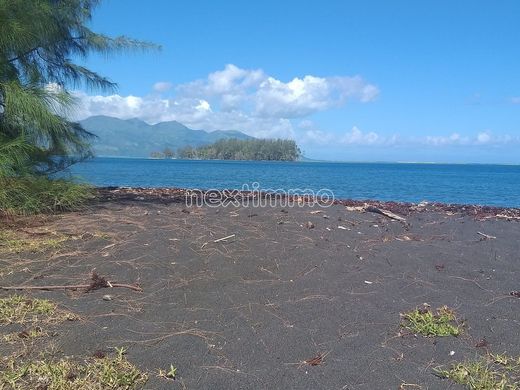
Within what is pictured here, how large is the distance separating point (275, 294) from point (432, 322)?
145 cm

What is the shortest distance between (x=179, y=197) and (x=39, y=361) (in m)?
8.44

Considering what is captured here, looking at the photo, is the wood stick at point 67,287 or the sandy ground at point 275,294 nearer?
the sandy ground at point 275,294

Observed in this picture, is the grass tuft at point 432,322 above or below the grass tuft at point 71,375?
above

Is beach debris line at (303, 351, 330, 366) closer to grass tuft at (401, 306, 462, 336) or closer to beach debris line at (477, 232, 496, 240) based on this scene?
grass tuft at (401, 306, 462, 336)

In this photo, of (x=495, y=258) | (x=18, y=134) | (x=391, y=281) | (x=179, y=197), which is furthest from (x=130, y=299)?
(x=179, y=197)

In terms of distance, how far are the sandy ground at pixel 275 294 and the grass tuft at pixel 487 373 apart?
0.39 ft

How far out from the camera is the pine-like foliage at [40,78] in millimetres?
7438

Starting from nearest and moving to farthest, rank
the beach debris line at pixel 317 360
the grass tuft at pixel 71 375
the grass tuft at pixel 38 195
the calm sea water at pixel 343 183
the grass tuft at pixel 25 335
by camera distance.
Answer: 1. the grass tuft at pixel 71 375
2. the beach debris line at pixel 317 360
3. the grass tuft at pixel 25 335
4. the grass tuft at pixel 38 195
5. the calm sea water at pixel 343 183

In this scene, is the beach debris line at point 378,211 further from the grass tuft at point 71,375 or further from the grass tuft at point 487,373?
the grass tuft at point 71,375

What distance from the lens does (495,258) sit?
6.10m

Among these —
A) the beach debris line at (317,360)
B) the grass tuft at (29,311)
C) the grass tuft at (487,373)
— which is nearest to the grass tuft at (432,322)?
the grass tuft at (487,373)

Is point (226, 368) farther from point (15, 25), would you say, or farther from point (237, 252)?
point (15, 25)

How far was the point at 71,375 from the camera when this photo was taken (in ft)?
9.52

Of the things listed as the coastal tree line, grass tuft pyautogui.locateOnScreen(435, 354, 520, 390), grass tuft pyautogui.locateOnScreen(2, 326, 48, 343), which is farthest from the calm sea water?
the coastal tree line
